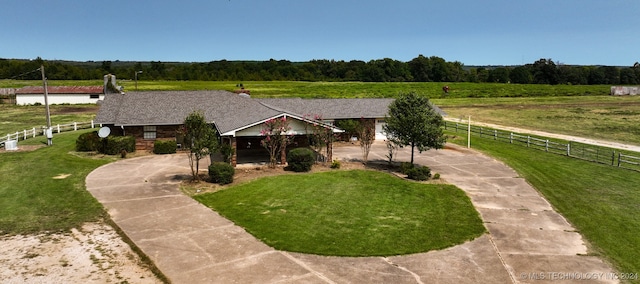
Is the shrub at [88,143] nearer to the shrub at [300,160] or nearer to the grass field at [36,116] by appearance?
the shrub at [300,160]

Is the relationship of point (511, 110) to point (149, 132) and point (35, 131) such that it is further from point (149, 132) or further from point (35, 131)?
point (35, 131)

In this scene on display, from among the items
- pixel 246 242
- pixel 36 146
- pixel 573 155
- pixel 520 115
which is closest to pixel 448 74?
pixel 520 115

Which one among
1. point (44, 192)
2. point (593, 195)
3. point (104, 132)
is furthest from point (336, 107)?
point (44, 192)

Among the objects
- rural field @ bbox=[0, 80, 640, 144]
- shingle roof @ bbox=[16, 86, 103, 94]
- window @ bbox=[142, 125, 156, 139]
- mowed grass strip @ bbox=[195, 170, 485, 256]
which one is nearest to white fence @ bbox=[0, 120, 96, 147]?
window @ bbox=[142, 125, 156, 139]

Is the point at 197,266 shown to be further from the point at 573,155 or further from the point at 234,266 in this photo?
the point at 573,155

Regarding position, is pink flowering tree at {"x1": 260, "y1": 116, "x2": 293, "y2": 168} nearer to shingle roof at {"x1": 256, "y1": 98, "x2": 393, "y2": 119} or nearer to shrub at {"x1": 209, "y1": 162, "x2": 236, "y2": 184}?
shrub at {"x1": 209, "y1": 162, "x2": 236, "y2": 184}
